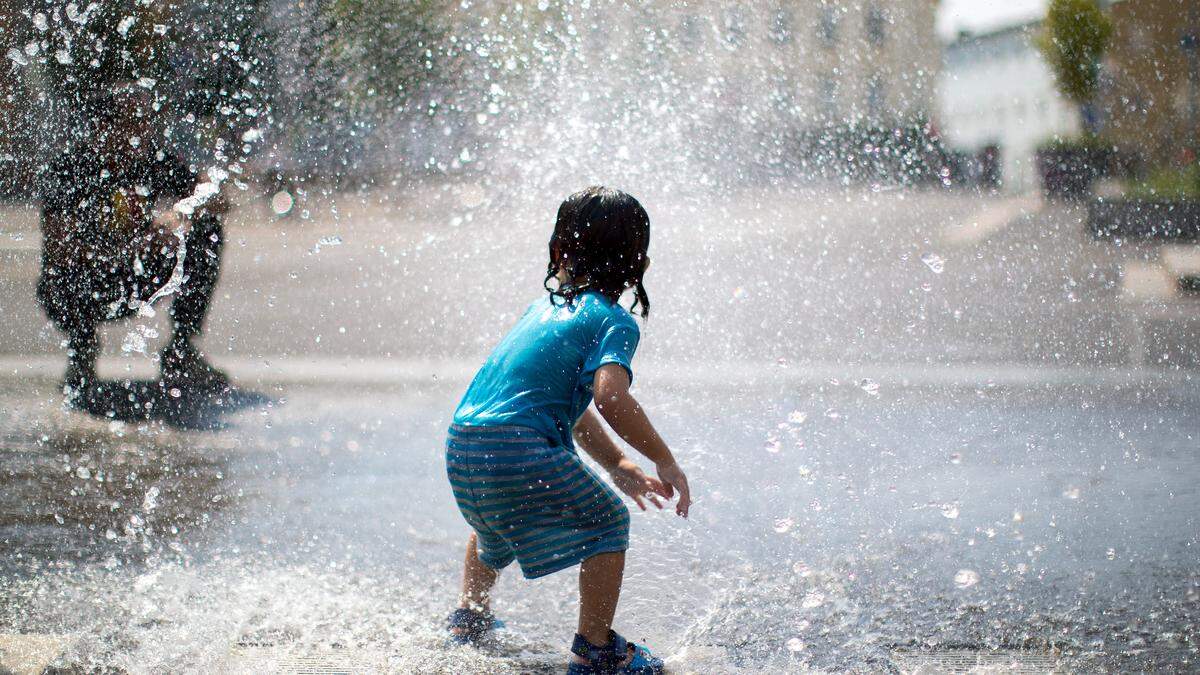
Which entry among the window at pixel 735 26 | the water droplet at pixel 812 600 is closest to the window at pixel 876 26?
the window at pixel 735 26

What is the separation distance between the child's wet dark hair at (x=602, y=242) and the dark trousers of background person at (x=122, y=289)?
358 centimetres

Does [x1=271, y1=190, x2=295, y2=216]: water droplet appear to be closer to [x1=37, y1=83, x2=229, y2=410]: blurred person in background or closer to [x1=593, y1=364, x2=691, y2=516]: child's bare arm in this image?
[x1=37, y1=83, x2=229, y2=410]: blurred person in background

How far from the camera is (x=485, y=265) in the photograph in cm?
821

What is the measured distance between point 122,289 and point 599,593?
413 centimetres

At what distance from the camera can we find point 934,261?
8820mm

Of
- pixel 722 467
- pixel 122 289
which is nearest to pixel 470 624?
pixel 722 467

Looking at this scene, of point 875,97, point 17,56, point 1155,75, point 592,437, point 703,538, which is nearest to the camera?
point 592,437

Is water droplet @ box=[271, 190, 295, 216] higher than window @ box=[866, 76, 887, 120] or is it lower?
lower

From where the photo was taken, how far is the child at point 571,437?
8.02 ft

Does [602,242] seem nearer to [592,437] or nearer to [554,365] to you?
[554,365]

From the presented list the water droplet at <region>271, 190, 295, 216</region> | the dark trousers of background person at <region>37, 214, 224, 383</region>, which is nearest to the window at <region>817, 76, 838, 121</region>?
the water droplet at <region>271, 190, 295, 216</region>

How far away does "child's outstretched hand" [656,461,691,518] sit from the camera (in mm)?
Result: 2377

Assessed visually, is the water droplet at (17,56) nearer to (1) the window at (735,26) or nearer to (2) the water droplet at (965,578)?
(1) the window at (735,26)

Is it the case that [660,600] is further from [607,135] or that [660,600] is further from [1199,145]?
[1199,145]
